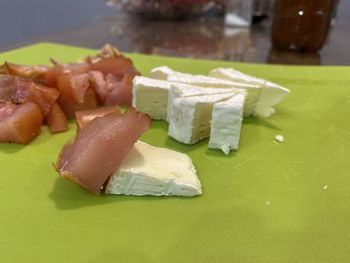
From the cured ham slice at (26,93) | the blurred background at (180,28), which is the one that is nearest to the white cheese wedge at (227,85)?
the cured ham slice at (26,93)

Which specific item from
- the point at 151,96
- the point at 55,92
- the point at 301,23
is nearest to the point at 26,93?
the point at 55,92

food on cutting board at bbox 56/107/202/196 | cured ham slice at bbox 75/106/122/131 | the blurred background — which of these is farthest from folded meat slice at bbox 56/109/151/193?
the blurred background

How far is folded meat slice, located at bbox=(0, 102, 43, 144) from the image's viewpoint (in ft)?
3.45

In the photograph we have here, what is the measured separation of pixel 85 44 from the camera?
7.43ft

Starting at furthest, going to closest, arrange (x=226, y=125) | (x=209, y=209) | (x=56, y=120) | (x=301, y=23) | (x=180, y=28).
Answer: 1. (x=180, y=28)
2. (x=301, y=23)
3. (x=56, y=120)
4. (x=226, y=125)
5. (x=209, y=209)

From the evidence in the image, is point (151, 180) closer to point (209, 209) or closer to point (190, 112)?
point (209, 209)

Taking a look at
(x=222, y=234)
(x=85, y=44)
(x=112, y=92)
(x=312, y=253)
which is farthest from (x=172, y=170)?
(x=85, y=44)

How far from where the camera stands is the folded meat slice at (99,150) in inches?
33.1

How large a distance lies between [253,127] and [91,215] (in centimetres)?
55

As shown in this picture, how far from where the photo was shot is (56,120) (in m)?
1.15

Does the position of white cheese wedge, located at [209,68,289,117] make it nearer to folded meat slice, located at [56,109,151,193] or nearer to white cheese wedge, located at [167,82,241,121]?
white cheese wedge, located at [167,82,241,121]

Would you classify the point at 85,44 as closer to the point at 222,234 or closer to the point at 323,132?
the point at 323,132

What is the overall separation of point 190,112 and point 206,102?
45 millimetres

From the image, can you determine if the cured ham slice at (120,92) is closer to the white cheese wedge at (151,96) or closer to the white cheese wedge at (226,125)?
the white cheese wedge at (151,96)
